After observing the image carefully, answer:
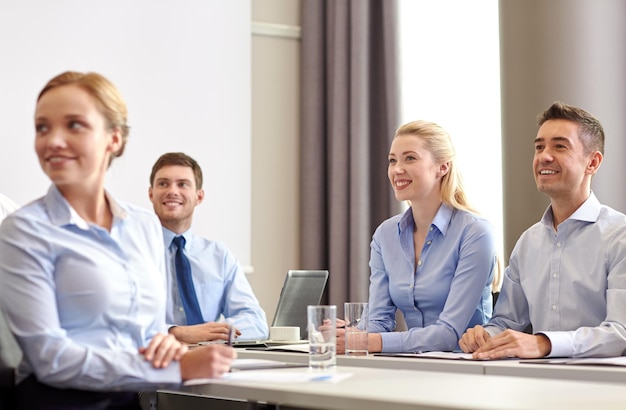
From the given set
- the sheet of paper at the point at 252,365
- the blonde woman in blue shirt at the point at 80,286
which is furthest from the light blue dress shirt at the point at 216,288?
the blonde woman in blue shirt at the point at 80,286

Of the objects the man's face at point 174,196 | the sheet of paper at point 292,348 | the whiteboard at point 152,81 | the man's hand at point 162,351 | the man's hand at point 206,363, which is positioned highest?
the whiteboard at point 152,81

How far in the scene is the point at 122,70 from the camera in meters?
4.79

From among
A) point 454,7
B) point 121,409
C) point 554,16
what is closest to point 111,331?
point 121,409

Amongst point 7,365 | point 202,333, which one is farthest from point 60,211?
point 202,333

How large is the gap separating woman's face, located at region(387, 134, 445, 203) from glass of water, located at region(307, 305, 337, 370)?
1.21m

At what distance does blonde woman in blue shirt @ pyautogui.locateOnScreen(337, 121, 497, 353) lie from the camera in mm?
2932

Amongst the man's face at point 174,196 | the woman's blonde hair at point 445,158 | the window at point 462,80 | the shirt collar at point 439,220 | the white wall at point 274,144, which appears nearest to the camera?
the shirt collar at point 439,220

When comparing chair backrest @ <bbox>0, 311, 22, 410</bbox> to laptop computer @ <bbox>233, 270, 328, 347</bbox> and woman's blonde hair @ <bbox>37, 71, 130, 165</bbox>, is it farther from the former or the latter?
laptop computer @ <bbox>233, 270, 328, 347</bbox>

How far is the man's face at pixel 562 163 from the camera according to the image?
2.81 meters

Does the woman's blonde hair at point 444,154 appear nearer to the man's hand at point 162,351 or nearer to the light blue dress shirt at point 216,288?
the light blue dress shirt at point 216,288

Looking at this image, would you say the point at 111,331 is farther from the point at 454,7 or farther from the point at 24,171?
the point at 454,7

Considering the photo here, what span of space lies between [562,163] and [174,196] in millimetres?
1468

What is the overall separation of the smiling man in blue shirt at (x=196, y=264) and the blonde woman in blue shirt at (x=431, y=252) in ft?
1.77

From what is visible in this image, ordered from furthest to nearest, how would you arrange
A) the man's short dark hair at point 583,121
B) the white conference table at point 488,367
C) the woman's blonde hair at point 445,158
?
the woman's blonde hair at point 445,158
the man's short dark hair at point 583,121
the white conference table at point 488,367
